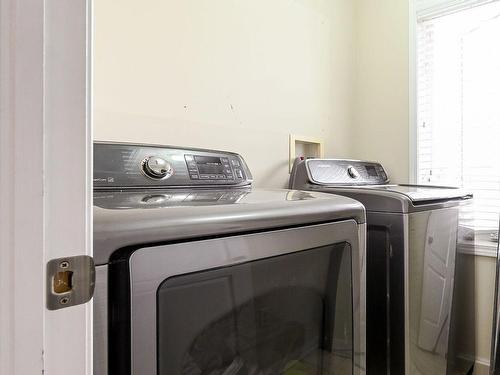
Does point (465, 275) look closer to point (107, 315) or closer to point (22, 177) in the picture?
point (107, 315)

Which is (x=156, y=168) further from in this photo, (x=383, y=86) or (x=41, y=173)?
(x=383, y=86)

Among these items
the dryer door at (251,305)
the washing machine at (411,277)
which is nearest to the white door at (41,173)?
the dryer door at (251,305)

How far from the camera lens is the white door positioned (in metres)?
0.35

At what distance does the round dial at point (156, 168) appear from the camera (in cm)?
99

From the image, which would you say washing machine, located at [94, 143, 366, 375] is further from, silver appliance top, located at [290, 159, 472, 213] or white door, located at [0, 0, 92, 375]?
silver appliance top, located at [290, 159, 472, 213]

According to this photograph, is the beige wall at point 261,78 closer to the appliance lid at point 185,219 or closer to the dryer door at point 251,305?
the appliance lid at point 185,219

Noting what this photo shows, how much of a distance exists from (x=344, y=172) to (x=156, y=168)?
1.03 meters

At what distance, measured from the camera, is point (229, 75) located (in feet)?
4.97

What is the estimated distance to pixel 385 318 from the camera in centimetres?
Answer: 115

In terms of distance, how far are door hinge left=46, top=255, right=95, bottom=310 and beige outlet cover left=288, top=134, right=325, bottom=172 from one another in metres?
1.41

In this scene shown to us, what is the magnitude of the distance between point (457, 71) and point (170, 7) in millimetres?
1534

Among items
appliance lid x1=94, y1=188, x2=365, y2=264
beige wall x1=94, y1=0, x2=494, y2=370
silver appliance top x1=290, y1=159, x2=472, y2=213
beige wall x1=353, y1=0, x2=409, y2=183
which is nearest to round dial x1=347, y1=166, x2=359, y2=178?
silver appliance top x1=290, y1=159, x2=472, y2=213

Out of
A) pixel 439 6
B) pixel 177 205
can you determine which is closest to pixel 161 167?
pixel 177 205

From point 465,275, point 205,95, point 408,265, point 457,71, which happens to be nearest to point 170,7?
point 205,95
